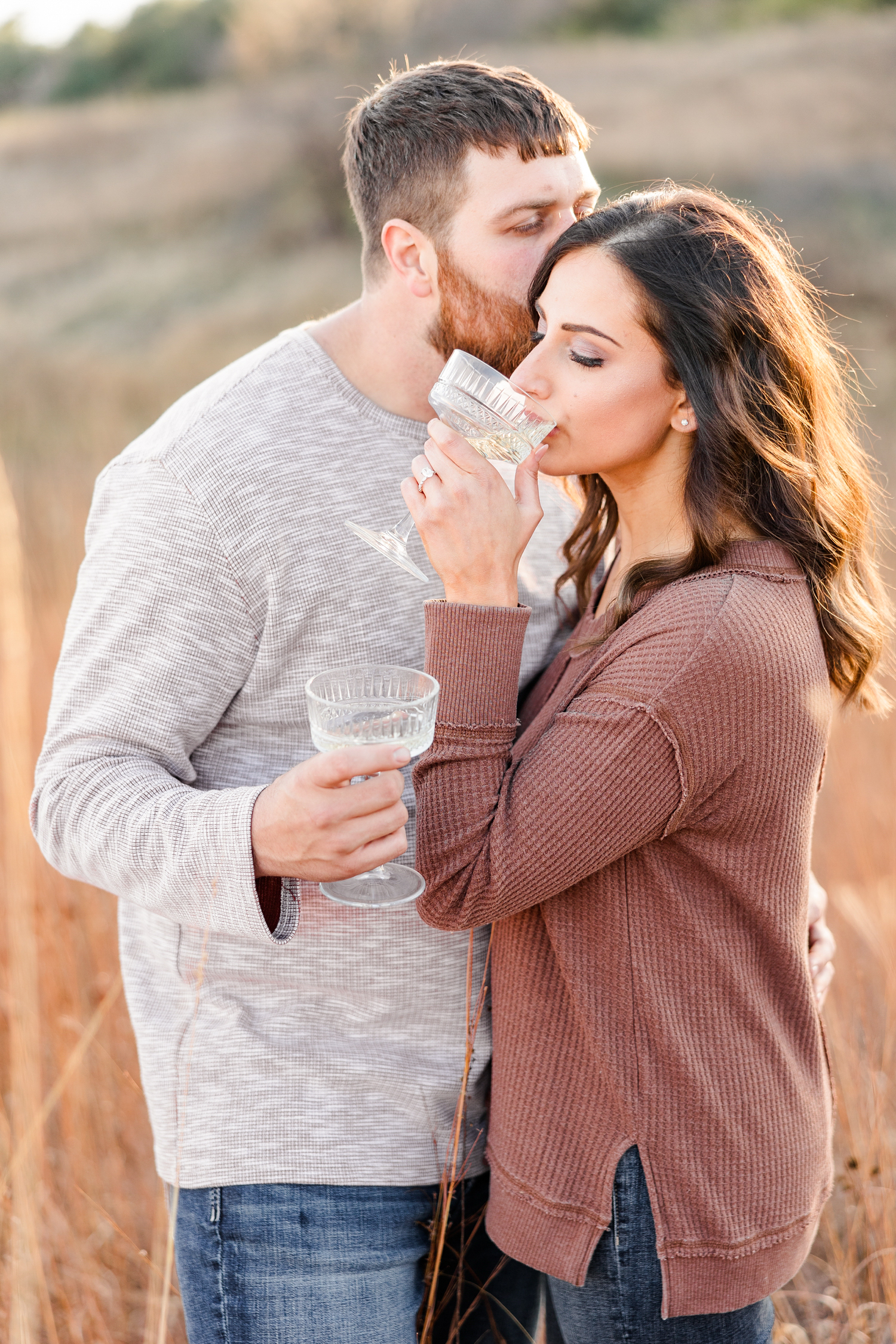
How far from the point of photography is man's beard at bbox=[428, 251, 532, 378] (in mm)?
2057

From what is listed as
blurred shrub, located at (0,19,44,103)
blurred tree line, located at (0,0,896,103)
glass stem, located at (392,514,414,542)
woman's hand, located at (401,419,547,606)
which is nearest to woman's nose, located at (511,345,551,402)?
woman's hand, located at (401,419,547,606)

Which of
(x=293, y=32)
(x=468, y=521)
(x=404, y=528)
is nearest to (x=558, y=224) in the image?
(x=404, y=528)

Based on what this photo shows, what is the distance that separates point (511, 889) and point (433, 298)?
118 cm

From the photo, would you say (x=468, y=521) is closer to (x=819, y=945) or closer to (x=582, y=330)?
(x=582, y=330)

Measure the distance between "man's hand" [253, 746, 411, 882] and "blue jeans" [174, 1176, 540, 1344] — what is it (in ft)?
2.11

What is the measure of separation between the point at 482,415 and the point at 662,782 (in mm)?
694

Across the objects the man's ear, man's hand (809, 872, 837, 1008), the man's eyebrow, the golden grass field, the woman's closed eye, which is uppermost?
the man's eyebrow

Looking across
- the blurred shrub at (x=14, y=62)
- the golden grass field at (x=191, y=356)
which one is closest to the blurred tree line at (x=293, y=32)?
the blurred shrub at (x=14, y=62)

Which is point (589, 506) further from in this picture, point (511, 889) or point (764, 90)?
point (764, 90)

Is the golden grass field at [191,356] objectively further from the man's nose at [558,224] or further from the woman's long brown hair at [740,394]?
the man's nose at [558,224]

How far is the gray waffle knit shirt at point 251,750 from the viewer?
5.60 feet

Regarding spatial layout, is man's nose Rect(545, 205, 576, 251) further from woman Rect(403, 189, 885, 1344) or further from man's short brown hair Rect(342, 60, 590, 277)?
woman Rect(403, 189, 885, 1344)

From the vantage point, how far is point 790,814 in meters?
1.60

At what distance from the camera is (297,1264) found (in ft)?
5.54
